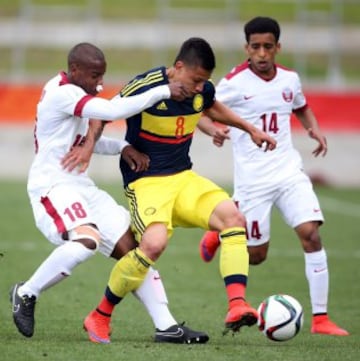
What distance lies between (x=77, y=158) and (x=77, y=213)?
0.40 meters

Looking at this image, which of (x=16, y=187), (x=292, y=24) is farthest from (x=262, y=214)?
(x=292, y=24)

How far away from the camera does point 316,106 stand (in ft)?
78.5

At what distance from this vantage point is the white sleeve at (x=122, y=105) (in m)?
8.59

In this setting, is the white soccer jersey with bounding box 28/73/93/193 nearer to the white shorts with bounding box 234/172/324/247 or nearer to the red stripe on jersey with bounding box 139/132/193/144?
the red stripe on jersey with bounding box 139/132/193/144

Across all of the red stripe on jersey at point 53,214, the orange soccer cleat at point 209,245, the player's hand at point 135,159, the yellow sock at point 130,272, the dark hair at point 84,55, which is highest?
the dark hair at point 84,55

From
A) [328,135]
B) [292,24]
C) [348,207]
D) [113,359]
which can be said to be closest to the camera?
[113,359]

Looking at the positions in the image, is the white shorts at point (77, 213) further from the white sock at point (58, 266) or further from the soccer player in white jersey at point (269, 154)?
the soccer player in white jersey at point (269, 154)

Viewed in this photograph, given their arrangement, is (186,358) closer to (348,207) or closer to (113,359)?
(113,359)

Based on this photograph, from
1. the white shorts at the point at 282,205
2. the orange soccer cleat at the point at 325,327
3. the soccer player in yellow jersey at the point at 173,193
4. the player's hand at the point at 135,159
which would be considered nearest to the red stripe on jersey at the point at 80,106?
the soccer player in yellow jersey at the point at 173,193

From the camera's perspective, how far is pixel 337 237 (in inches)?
671

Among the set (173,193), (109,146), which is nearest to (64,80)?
(109,146)

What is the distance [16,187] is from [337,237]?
752 cm

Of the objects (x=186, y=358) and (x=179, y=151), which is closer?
(x=186, y=358)

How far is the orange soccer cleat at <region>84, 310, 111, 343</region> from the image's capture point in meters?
8.84
